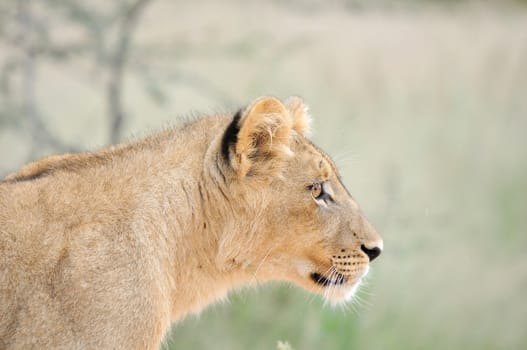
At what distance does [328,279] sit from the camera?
5633 millimetres

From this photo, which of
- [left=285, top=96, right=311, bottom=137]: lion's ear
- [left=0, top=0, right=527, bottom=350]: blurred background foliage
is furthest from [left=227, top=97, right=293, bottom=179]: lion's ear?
[left=0, top=0, right=527, bottom=350]: blurred background foliage

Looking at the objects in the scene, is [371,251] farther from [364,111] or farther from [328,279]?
[364,111]

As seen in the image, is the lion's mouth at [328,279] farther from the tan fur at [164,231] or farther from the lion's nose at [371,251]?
the lion's nose at [371,251]

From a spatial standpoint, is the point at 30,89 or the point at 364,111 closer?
the point at 30,89

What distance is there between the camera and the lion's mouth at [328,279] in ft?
18.4

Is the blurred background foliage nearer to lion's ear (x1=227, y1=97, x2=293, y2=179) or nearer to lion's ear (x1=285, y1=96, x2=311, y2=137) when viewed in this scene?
lion's ear (x1=285, y1=96, x2=311, y2=137)

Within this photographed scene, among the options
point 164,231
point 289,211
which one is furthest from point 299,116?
point 164,231

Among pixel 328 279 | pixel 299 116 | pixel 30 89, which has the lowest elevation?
pixel 30 89

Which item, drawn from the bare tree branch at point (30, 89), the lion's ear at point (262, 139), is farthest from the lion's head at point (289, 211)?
the bare tree branch at point (30, 89)

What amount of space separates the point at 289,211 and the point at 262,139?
1.21 feet

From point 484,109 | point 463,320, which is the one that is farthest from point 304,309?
point 484,109

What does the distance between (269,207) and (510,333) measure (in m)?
5.90

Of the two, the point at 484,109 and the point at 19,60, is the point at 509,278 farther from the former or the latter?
the point at 19,60

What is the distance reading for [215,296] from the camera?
18.3 feet
